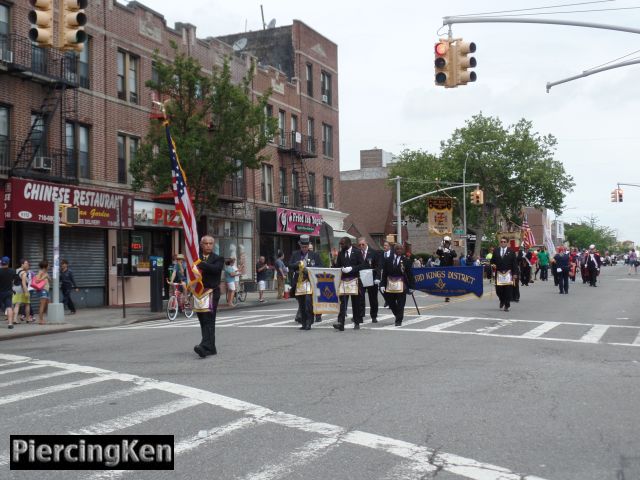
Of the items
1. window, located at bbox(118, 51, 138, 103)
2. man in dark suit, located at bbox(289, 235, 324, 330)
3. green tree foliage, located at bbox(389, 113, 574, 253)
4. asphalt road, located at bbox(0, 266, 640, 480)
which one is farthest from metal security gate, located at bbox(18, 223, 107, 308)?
green tree foliage, located at bbox(389, 113, 574, 253)

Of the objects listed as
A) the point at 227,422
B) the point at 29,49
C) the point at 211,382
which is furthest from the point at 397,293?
the point at 29,49

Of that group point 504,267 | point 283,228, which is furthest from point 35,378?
point 283,228

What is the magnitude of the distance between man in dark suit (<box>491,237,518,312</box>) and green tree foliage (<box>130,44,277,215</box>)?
9530 mm

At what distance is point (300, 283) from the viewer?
15.9 meters

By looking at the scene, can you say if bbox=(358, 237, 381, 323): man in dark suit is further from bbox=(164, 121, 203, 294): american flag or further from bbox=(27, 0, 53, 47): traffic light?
bbox=(27, 0, 53, 47): traffic light

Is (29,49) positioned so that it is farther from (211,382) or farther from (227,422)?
(227,422)

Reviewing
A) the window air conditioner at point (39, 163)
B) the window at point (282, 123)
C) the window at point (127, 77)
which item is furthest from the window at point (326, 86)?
the window air conditioner at point (39, 163)

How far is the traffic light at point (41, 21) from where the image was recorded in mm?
11242

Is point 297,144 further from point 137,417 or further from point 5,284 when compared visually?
point 137,417

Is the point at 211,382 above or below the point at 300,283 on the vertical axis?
below

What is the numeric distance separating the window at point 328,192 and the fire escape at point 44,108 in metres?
22.0

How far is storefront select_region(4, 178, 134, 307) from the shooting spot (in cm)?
2328

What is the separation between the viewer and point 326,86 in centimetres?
4700

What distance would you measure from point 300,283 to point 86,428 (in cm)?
906
